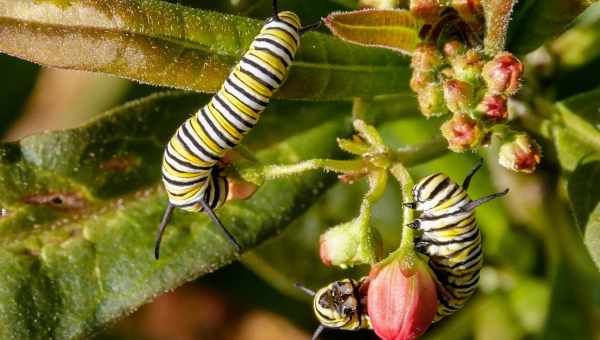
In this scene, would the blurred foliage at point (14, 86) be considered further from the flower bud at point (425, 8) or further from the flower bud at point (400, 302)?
the flower bud at point (400, 302)

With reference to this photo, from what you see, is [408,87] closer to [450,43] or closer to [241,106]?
[450,43]

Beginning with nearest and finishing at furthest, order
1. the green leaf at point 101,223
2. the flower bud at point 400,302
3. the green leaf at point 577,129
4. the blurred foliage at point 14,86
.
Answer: the flower bud at point 400,302 → the green leaf at point 101,223 → the green leaf at point 577,129 → the blurred foliage at point 14,86

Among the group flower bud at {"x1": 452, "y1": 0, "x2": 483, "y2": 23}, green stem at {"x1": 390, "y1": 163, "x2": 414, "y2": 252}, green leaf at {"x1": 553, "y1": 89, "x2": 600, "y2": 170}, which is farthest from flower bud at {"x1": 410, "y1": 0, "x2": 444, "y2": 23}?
green leaf at {"x1": 553, "y1": 89, "x2": 600, "y2": 170}

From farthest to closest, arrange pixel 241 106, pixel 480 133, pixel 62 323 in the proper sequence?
pixel 62 323 < pixel 480 133 < pixel 241 106

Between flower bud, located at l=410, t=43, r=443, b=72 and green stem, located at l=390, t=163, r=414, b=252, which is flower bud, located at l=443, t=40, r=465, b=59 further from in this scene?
green stem, located at l=390, t=163, r=414, b=252

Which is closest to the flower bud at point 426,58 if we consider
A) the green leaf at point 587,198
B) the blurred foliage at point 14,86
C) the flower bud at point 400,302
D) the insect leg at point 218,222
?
the green leaf at point 587,198

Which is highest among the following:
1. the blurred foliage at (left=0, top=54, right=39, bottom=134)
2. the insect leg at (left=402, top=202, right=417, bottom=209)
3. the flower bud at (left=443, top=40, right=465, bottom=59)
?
the flower bud at (left=443, top=40, right=465, bottom=59)

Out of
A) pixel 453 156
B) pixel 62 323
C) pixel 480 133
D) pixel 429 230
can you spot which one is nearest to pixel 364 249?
pixel 429 230
